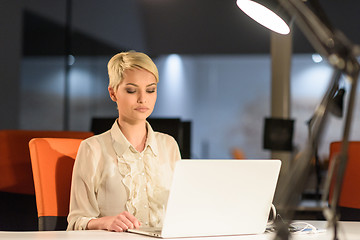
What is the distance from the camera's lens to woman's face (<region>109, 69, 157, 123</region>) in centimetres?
187

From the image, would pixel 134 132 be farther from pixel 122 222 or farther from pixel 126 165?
pixel 122 222

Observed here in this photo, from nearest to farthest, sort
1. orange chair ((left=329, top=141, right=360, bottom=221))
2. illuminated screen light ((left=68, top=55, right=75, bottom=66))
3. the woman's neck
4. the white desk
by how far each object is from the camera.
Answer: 1. the white desk
2. the woman's neck
3. orange chair ((left=329, top=141, right=360, bottom=221))
4. illuminated screen light ((left=68, top=55, right=75, bottom=66))

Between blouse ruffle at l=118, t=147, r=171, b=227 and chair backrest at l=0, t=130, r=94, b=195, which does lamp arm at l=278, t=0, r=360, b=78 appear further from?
chair backrest at l=0, t=130, r=94, b=195

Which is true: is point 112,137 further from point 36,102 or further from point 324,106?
point 36,102

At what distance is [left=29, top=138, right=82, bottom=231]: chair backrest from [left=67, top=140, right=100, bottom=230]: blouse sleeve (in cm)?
23

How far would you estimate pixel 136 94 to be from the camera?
188 centimetres

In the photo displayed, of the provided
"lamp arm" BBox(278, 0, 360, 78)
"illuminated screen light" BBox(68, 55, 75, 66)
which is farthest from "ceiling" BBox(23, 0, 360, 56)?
"lamp arm" BBox(278, 0, 360, 78)

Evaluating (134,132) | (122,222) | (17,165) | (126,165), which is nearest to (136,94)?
(134,132)

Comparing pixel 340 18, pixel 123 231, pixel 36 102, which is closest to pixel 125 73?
pixel 123 231

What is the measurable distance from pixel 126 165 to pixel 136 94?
250 millimetres

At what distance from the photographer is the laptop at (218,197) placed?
4.41 feet

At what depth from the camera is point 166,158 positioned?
199cm

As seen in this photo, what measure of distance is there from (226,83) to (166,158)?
5.26 m

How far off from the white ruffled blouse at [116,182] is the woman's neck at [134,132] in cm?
3
